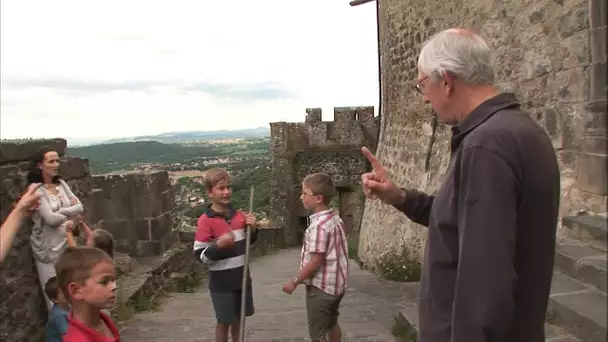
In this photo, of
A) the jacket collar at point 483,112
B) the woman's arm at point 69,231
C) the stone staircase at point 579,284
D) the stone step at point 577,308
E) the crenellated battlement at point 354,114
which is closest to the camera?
the jacket collar at point 483,112

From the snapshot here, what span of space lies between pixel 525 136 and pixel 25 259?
3705mm

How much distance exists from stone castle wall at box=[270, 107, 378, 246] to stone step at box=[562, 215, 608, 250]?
16.6m

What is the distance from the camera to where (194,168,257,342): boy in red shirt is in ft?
13.3

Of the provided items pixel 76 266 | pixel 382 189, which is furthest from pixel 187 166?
pixel 382 189

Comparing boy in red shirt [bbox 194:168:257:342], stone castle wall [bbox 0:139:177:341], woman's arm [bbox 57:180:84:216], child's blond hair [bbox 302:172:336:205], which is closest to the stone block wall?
stone castle wall [bbox 0:139:177:341]

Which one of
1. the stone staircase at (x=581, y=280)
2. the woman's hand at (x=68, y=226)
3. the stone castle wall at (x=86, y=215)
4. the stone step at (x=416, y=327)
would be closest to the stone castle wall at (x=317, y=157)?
the stone castle wall at (x=86, y=215)

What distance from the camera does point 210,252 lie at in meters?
3.95

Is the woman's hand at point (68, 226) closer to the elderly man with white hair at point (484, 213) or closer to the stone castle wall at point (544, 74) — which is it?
the elderly man with white hair at point (484, 213)

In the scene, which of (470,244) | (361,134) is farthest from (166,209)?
(361,134)

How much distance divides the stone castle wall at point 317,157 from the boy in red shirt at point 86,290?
1865 centimetres

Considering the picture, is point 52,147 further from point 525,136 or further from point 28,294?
point 525,136

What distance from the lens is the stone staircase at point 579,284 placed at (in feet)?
10.9

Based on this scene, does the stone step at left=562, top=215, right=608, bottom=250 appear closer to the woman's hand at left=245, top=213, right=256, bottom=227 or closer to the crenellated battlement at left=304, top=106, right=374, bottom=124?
the woman's hand at left=245, top=213, right=256, bottom=227

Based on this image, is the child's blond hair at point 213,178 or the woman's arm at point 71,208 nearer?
the child's blond hair at point 213,178
